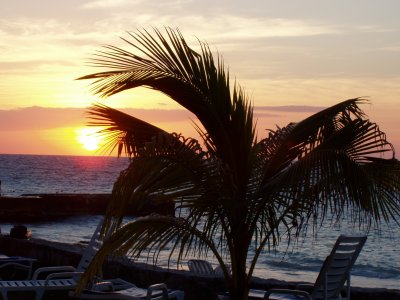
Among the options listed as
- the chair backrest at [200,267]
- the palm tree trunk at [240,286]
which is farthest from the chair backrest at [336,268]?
the chair backrest at [200,267]

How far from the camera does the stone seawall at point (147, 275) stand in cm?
1002

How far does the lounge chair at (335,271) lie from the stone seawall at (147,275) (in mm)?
1943

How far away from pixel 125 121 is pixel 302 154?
1569 mm

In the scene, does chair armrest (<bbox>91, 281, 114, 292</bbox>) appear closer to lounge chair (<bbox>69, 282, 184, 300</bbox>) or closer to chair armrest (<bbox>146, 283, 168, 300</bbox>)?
lounge chair (<bbox>69, 282, 184, 300</bbox>)

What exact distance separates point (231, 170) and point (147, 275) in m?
5.13

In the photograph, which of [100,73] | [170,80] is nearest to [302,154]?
[170,80]

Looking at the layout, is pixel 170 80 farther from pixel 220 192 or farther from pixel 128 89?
pixel 220 192

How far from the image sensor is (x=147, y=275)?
38.6 feet

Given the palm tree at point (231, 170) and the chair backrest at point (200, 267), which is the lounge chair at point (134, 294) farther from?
the chair backrest at point (200, 267)

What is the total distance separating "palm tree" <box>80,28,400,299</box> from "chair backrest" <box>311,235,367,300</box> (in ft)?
2.56

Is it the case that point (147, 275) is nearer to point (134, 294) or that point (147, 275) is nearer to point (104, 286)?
point (104, 286)

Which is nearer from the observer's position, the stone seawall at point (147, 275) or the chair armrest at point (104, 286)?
the chair armrest at point (104, 286)

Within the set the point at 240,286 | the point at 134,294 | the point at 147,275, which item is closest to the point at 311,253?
the point at 147,275

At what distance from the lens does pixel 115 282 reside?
8.92 meters
